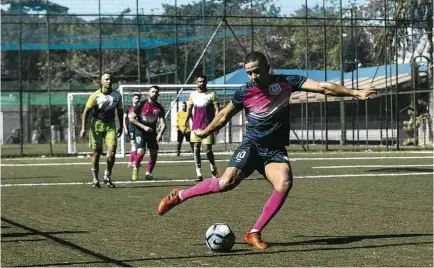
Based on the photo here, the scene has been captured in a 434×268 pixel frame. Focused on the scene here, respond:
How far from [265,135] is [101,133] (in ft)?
28.7

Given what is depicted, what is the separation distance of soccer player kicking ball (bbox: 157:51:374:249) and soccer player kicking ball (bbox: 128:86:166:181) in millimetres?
10774

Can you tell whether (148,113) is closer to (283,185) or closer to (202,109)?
(202,109)

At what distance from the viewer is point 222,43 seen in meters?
40.6

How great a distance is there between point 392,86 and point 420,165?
16710mm

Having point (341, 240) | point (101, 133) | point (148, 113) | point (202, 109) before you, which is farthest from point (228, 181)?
point (148, 113)

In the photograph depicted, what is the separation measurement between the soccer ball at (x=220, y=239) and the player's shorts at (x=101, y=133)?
9037 millimetres

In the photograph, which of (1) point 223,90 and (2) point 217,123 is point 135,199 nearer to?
(2) point 217,123

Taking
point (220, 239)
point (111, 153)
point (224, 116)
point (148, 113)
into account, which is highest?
point (148, 113)

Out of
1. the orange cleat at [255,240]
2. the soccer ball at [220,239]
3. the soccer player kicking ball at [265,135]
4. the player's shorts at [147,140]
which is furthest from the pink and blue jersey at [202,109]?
the soccer ball at [220,239]

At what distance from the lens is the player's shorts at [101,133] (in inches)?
714

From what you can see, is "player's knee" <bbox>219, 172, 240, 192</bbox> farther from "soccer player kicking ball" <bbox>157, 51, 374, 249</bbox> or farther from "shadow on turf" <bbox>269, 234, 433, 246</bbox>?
"shadow on turf" <bbox>269, 234, 433, 246</bbox>

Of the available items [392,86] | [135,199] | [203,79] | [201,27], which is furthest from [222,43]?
[135,199]

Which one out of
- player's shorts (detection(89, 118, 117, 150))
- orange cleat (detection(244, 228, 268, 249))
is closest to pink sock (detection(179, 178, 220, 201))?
orange cleat (detection(244, 228, 268, 249))

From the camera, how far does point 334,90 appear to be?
32.0ft
